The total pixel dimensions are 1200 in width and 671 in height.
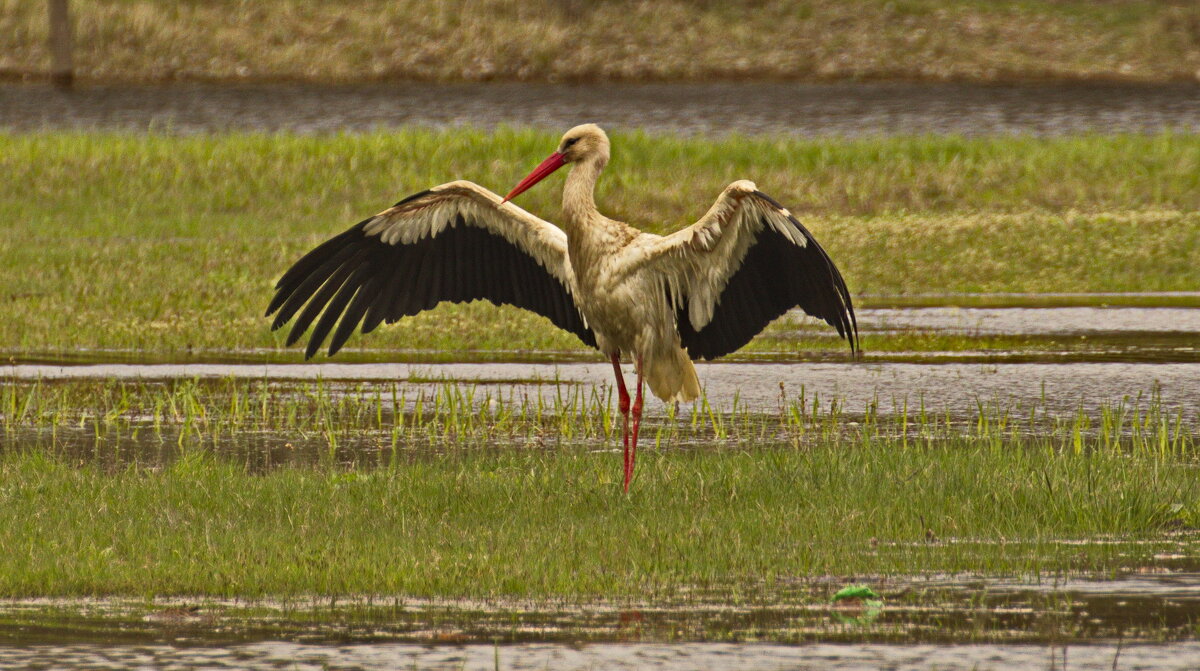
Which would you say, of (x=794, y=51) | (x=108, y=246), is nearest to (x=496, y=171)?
(x=108, y=246)

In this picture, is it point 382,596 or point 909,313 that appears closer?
point 382,596

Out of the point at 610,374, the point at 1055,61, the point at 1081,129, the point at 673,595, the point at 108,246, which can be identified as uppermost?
the point at 1055,61

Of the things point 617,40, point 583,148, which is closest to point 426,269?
point 583,148

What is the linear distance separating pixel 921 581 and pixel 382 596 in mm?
1951

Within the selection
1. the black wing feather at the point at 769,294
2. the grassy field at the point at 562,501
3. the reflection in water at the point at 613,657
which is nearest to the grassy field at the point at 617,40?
the grassy field at the point at 562,501

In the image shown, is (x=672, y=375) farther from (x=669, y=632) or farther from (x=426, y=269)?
(x=669, y=632)

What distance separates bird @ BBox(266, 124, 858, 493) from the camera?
8992 millimetres

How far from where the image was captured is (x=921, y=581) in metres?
6.93

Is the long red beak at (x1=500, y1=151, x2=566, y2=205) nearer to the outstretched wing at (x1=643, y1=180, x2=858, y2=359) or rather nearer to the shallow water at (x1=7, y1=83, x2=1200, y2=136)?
the outstretched wing at (x1=643, y1=180, x2=858, y2=359)

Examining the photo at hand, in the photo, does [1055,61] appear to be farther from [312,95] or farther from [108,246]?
[108,246]

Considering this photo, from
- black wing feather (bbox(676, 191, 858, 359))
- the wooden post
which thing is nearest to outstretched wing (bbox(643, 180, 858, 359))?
black wing feather (bbox(676, 191, 858, 359))

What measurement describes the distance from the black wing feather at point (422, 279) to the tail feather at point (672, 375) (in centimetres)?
56

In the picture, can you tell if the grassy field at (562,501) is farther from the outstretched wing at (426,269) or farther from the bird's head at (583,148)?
the bird's head at (583,148)

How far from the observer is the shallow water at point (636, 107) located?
30.3 m
